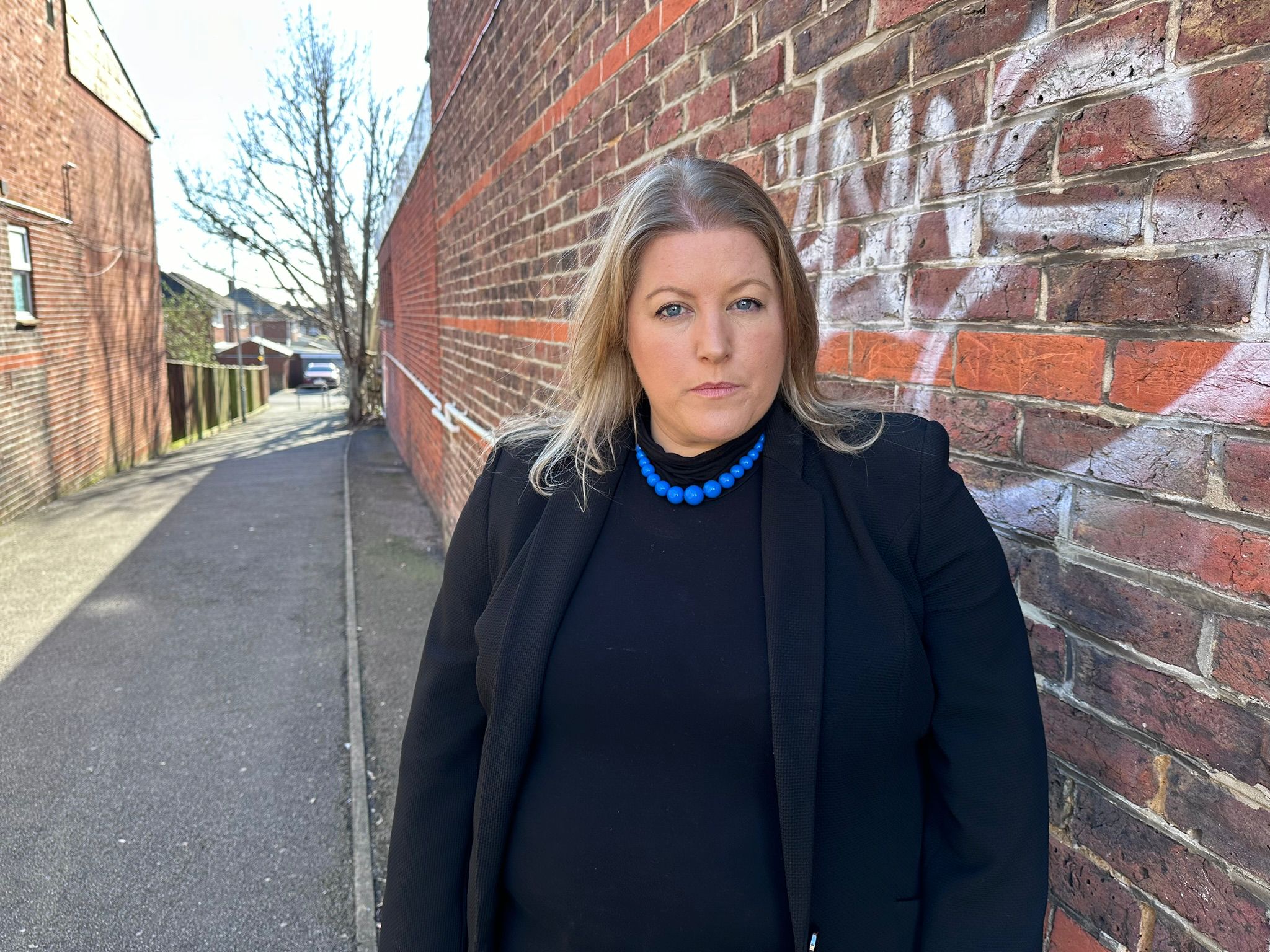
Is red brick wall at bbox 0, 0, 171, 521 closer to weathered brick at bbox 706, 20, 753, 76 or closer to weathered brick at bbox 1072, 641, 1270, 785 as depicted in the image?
weathered brick at bbox 706, 20, 753, 76

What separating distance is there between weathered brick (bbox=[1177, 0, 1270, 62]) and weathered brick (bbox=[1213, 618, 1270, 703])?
0.68 m

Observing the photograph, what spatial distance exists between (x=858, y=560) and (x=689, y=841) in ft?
1.55

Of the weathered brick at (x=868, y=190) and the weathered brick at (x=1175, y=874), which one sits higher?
the weathered brick at (x=868, y=190)

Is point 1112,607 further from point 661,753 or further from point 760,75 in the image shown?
point 760,75

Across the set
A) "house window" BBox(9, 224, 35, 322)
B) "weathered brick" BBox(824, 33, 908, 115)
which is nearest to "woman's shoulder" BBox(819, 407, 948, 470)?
"weathered brick" BBox(824, 33, 908, 115)

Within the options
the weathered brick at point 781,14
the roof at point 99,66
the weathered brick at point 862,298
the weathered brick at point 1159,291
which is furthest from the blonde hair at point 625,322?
the roof at point 99,66

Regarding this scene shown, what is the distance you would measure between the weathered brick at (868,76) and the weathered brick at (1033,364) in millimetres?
507

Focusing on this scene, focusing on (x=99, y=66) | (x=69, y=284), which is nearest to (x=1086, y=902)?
(x=69, y=284)

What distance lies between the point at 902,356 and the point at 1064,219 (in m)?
0.44

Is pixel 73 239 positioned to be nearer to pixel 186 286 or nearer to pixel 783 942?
pixel 783 942

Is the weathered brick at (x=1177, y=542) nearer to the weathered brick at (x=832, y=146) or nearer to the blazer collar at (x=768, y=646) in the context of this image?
the blazer collar at (x=768, y=646)

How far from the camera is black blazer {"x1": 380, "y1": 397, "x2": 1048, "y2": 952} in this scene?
3.87 ft

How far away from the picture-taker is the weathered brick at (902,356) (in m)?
1.56

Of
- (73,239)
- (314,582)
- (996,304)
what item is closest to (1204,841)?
(996,304)
